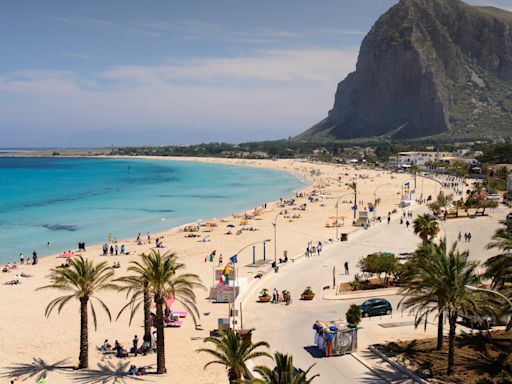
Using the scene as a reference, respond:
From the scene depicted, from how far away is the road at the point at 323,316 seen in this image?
19578mm

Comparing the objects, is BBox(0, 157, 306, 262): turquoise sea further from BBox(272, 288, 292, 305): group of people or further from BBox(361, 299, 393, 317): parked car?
BBox(361, 299, 393, 317): parked car

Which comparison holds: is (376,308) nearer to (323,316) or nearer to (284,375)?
(323,316)

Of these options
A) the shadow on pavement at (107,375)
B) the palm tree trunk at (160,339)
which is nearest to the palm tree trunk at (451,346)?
the palm tree trunk at (160,339)

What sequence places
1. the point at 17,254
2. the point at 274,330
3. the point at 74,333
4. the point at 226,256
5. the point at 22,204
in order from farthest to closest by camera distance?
the point at 22,204, the point at 17,254, the point at 226,256, the point at 74,333, the point at 274,330

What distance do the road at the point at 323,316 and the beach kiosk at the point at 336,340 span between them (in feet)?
1.01

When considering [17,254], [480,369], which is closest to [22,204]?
[17,254]

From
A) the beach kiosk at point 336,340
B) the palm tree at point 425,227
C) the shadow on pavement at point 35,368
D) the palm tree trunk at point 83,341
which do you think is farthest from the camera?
the palm tree at point 425,227

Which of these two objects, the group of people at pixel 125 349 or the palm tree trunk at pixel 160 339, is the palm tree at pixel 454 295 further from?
the group of people at pixel 125 349

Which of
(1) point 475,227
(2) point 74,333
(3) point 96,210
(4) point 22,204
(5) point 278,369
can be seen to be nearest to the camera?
(5) point 278,369

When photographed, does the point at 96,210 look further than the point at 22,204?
No

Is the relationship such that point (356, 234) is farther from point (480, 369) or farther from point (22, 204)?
point (22, 204)

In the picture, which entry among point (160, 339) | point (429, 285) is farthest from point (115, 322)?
point (429, 285)

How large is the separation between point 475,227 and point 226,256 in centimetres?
2503

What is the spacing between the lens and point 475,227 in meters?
52.4
